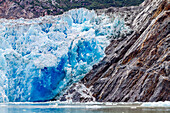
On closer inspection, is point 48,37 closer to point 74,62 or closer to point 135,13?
point 74,62

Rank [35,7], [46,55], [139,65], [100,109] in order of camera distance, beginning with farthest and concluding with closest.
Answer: [35,7]
[46,55]
[139,65]
[100,109]

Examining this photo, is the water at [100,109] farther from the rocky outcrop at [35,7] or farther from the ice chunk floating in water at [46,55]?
the rocky outcrop at [35,7]

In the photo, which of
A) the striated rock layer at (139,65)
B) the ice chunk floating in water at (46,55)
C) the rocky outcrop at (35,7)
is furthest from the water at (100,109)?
the rocky outcrop at (35,7)

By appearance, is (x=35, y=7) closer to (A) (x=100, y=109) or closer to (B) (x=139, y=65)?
(B) (x=139, y=65)

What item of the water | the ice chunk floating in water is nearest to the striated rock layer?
the ice chunk floating in water

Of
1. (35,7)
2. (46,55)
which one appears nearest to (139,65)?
(46,55)
